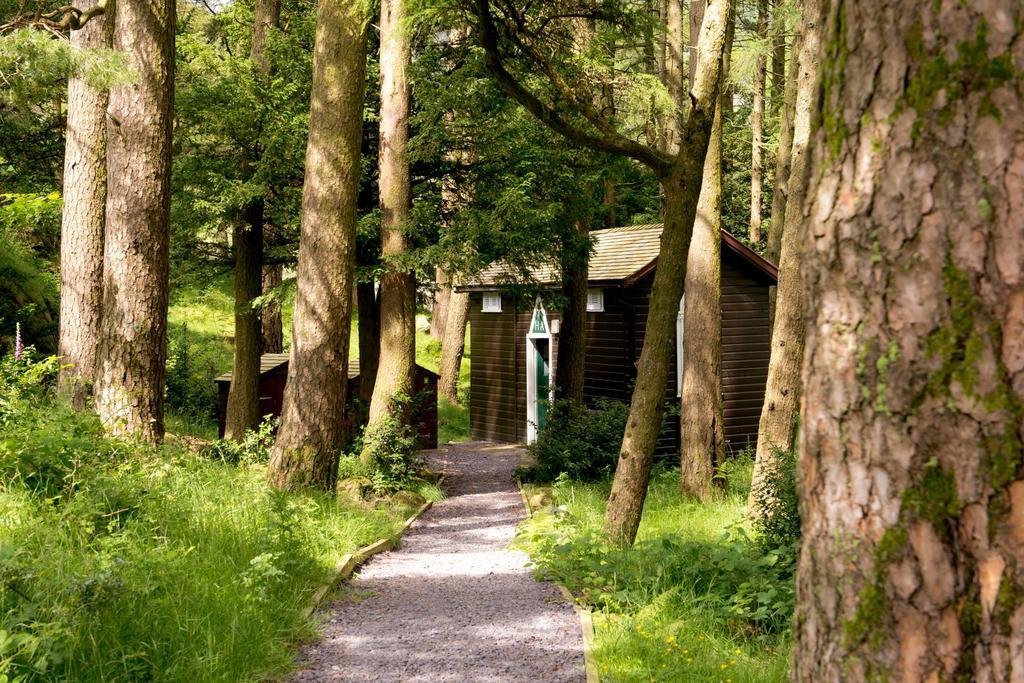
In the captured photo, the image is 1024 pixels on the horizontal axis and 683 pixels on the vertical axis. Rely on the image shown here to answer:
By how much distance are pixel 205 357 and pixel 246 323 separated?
38.9ft

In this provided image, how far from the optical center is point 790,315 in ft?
38.1

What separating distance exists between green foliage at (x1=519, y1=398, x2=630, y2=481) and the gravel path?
3.67 metres

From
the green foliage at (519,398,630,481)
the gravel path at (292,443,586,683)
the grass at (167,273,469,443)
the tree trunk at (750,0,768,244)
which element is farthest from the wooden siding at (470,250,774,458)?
the tree trunk at (750,0,768,244)

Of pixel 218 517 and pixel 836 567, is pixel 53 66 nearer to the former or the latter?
pixel 218 517

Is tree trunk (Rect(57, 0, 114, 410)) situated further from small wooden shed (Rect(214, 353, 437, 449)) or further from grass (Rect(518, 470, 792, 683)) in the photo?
grass (Rect(518, 470, 792, 683))

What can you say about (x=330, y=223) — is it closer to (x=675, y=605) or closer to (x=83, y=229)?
(x=83, y=229)

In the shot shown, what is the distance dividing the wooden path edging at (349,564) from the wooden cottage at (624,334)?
676 centimetres

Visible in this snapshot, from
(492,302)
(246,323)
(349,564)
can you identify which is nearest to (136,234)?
(349,564)

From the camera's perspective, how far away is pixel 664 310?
27.0 ft

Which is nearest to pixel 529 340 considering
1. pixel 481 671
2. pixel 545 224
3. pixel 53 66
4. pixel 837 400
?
pixel 545 224

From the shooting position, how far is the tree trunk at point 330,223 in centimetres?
1113

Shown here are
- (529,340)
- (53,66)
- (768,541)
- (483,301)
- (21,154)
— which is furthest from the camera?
(483,301)

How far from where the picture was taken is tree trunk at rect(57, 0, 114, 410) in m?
12.2

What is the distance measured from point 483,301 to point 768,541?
16392 millimetres
